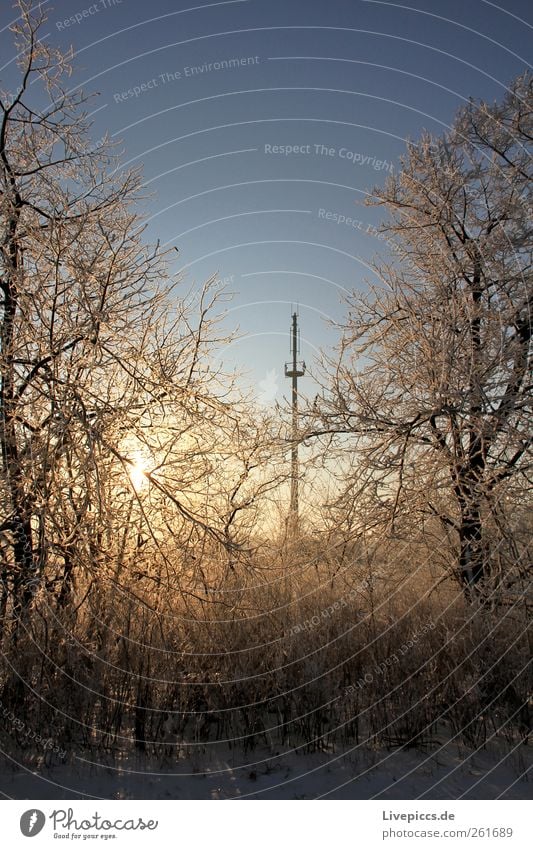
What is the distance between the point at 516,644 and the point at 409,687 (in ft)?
4.69

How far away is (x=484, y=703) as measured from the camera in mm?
6297

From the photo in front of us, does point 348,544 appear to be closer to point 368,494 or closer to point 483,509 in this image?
point 368,494

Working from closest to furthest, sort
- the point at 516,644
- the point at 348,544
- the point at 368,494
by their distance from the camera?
the point at 516,644 → the point at 368,494 → the point at 348,544

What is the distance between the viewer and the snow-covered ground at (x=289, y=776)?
16.1 ft

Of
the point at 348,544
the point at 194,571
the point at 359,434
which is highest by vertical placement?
the point at 359,434

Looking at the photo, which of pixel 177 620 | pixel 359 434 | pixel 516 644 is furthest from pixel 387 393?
pixel 177 620

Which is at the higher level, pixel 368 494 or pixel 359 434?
pixel 359 434

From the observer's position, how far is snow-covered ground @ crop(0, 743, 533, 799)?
4922mm

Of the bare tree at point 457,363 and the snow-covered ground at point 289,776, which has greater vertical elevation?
the bare tree at point 457,363

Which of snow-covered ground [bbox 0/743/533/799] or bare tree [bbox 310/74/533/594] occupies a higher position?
bare tree [bbox 310/74/533/594]

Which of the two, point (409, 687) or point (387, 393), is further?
point (387, 393)

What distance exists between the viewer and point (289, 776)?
5.21 metres

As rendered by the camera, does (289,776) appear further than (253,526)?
No

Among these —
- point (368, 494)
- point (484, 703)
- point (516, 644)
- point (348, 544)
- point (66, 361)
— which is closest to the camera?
point (484, 703)
